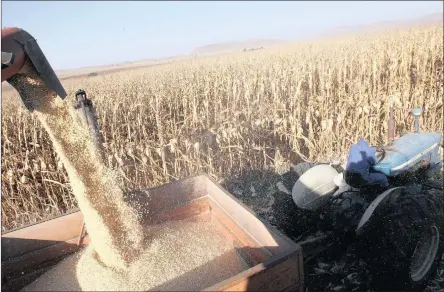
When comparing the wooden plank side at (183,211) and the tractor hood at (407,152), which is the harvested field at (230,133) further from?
the tractor hood at (407,152)

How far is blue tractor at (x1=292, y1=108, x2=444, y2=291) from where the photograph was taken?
8.00 feet

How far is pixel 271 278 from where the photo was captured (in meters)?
1.63

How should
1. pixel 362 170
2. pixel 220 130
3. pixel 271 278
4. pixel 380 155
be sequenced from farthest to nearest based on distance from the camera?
pixel 220 130, pixel 380 155, pixel 362 170, pixel 271 278

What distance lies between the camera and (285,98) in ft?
19.2

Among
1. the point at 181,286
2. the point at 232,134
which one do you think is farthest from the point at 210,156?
the point at 181,286

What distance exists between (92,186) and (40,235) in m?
0.61

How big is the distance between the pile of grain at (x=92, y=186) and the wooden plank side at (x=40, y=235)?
1.04ft

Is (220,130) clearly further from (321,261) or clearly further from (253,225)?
(253,225)

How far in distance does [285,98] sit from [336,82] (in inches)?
42.9

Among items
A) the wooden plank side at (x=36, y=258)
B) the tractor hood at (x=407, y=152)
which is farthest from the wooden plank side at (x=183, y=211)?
the tractor hood at (x=407, y=152)

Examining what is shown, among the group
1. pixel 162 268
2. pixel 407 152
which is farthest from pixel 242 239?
pixel 407 152

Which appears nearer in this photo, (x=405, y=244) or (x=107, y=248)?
(x=107, y=248)

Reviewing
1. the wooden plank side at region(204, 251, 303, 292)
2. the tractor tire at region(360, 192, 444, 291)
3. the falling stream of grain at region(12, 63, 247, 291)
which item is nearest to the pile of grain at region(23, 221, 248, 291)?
the falling stream of grain at region(12, 63, 247, 291)

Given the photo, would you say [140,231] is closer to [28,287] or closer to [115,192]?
[115,192]
